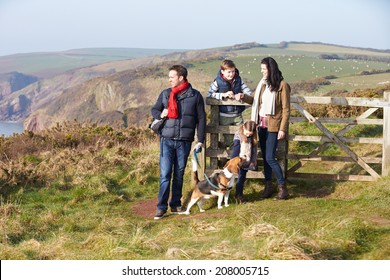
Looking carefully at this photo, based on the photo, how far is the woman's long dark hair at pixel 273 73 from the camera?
344 inches

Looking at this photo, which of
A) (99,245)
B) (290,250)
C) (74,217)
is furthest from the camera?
(74,217)

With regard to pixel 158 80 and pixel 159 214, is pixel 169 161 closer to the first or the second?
pixel 159 214

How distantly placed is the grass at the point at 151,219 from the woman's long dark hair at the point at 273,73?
193cm

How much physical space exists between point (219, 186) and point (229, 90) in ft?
5.40

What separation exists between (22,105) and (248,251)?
14005cm

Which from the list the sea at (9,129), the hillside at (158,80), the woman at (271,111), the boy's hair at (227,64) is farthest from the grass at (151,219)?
the hillside at (158,80)

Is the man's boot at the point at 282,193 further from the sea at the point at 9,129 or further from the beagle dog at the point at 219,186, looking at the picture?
the sea at the point at 9,129

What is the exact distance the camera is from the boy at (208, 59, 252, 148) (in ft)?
29.7

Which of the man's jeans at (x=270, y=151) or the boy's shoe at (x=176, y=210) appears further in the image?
the boy's shoe at (x=176, y=210)

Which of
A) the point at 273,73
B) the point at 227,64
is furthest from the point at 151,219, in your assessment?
the point at 273,73

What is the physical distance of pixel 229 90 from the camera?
9.35 metres

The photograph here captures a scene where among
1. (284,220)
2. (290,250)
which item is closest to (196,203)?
(284,220)

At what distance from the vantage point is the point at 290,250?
5.83 metres

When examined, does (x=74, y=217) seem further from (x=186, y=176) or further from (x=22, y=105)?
(x=22, y=105)
